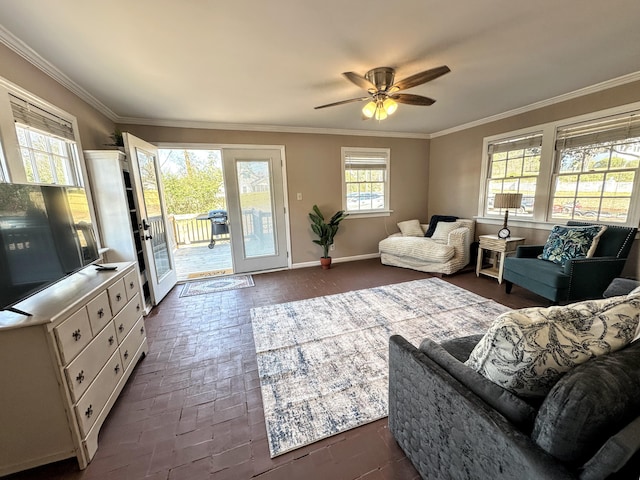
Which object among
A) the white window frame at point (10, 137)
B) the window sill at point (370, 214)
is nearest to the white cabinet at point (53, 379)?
the white window frame at point (10, 137)

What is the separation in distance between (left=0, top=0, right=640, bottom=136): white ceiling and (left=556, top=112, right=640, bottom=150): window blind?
405mm

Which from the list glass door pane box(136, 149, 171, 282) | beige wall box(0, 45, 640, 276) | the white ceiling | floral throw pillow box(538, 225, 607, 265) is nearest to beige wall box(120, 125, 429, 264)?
beige wall box(0, 45, 640, 276)

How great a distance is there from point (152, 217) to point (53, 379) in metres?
2.42

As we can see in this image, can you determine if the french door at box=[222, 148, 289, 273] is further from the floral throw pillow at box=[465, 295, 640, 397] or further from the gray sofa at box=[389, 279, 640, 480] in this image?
the floral throw pillow at box=[465, 295, 640, 397]

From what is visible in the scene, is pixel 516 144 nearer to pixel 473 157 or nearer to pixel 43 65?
pixel 473 157

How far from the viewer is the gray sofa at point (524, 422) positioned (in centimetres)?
66

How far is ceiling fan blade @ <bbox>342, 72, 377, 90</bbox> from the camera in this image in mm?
2096

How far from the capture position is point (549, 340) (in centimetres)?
83

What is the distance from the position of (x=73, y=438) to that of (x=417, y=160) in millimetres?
5733

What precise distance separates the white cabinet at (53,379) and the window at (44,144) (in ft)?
3.74

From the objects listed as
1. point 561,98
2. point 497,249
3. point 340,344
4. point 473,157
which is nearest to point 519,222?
point 497,249

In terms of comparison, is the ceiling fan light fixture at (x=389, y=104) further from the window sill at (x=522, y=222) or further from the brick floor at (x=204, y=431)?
the window sill at (x=522, y=222)

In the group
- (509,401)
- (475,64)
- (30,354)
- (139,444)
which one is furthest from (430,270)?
(30,354)

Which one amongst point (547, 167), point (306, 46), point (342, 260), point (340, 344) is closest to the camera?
point (306, 46)
